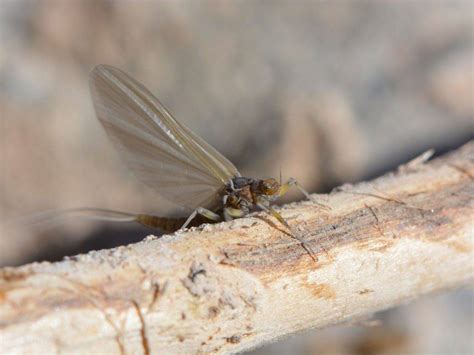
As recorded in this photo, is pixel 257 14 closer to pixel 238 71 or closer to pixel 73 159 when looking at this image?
pixel 238 71

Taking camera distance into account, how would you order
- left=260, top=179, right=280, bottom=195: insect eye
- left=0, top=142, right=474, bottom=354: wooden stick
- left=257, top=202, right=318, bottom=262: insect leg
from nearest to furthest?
left=0, top=142, right=474, bottom=354: wooden stick
left=257, top=202, right=318, bottom=262: insect leg
left=260, top=179, right=280, bottom=195: insect eye

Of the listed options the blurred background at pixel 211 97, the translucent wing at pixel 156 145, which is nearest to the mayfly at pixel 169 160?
the translucent wing at pixel 156 145

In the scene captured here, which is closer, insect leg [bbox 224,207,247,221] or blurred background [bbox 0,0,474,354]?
insect leg [bbox 224,207,247,221]

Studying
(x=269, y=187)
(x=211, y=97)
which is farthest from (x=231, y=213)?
(x=211, y=97)

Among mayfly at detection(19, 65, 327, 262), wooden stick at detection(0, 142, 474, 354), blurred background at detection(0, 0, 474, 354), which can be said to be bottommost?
wooden stick at detection(0, 142, 474, 354)

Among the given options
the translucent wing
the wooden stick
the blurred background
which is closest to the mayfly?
the translucent wing

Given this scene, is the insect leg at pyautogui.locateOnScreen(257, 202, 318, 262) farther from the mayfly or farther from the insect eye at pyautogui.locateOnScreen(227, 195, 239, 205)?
the insect eye at pyautogui.locateOnScreen(227, 195, 239, 205)

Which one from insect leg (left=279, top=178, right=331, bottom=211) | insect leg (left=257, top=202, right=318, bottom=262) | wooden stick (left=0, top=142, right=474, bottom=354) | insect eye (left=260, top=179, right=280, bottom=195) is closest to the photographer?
wooden stick (left=0, top=142, right=474, bottom=354)
